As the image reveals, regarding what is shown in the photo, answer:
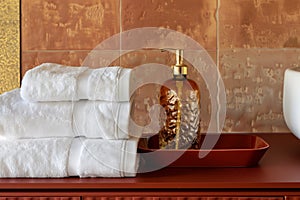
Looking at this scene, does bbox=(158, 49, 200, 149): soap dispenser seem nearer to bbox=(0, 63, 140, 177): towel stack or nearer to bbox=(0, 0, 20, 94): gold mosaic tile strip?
bbox=(0, 63, 140, 177): towel stack

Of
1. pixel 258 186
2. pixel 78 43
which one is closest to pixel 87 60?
pixel 78 43

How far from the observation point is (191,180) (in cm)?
80

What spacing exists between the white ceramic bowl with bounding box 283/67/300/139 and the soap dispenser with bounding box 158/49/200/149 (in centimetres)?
20

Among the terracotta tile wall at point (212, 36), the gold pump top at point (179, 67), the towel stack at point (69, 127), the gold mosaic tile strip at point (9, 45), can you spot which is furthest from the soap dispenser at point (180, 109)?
the gold mosaic tile strip at point (9, 45)

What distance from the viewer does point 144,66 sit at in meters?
1.21

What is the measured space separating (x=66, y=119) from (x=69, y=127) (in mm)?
15

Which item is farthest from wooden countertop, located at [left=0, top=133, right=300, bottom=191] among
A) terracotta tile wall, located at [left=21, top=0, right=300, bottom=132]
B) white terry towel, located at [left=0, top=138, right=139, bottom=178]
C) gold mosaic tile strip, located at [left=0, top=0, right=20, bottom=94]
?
gold mosaic tile strip, located at [left=0, top=0, right=20, bottom=94]

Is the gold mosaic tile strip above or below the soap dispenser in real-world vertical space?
above

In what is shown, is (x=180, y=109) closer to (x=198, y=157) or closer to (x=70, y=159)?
(x=198, y=157)

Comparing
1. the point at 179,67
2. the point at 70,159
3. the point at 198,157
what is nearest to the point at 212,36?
the point at 179,67

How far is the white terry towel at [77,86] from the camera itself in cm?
84

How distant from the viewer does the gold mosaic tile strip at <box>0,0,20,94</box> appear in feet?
3.95

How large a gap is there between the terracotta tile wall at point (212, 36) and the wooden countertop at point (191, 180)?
1.16 feet

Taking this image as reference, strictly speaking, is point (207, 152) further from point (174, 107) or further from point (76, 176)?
point (76, 176)
